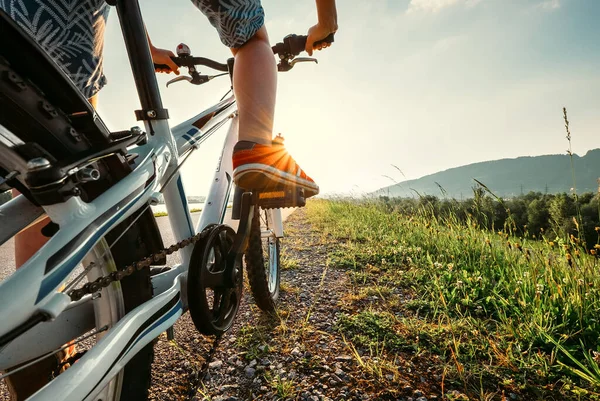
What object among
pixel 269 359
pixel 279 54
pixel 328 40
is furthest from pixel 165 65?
pixel 269 359

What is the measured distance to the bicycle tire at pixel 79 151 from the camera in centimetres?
65

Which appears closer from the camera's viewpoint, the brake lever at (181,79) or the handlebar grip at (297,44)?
the handlebar grip at (297,44)

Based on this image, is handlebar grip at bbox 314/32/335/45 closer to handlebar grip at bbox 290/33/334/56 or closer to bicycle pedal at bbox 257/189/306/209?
handlebar grip at bbox 290/33/334/56

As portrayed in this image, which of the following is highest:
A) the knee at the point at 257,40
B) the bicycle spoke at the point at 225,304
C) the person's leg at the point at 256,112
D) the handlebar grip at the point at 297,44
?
the handlebar grip at the point at 297,44

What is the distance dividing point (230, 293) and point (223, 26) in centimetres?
129

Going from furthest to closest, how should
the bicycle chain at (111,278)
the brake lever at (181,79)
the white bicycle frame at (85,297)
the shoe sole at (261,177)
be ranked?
1. the brake lever at (181,79)
2. the shoe sole at (261,177)
3. the bicycle chain at (111,278)
4. the white bicycle frame at (85,297)

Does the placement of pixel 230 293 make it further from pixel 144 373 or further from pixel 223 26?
pixel 223 26

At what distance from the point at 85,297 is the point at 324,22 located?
1731 millimetres

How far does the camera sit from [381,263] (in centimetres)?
278

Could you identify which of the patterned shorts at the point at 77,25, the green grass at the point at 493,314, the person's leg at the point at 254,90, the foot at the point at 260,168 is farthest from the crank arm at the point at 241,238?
the patterned shorts at the point at 77,25

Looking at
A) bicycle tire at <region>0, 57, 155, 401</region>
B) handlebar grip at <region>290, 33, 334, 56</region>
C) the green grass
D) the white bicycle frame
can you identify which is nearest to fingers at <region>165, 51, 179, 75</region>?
handlebar grip at <region>290, 33, 334, 56</region>

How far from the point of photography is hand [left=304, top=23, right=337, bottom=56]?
1.76 m

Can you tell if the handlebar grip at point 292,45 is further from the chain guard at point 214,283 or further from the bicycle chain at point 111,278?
the bicycle chain at point 111,278

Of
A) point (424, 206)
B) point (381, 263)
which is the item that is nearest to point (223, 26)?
point (381, 263)
